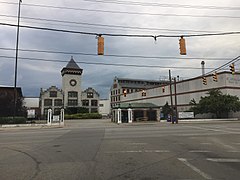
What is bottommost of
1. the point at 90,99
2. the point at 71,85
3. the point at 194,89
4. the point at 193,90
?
the point at 90,99

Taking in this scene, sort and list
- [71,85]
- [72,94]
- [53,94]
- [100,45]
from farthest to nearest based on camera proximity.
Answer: [71,85], [72,94], [53,94], [100,45]

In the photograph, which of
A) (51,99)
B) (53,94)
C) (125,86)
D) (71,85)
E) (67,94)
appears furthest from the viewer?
(125,86)

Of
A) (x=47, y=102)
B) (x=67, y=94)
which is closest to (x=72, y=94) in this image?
(x=67, y=94)

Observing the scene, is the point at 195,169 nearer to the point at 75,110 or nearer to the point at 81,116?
the point at 81,116

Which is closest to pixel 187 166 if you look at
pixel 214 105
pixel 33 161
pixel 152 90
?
pixel 33 161

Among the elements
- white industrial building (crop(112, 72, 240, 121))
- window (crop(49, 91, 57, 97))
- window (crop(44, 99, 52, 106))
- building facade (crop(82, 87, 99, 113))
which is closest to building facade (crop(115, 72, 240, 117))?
white industrial building (crop(112, 72, 240, 121))

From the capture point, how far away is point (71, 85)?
3118 inches

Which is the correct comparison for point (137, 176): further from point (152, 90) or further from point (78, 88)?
point (78, 88)

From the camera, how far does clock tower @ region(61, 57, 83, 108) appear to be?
78250 mm

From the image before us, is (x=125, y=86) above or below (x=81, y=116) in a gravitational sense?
above

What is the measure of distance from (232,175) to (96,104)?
77.1m

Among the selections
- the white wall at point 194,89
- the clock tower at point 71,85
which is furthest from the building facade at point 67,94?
the white wall at point 194,89

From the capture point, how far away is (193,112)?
48.0 metres

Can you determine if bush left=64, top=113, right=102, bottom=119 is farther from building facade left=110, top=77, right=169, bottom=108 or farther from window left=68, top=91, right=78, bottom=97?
building facade left=110, top=77, right=169, bottom=108
